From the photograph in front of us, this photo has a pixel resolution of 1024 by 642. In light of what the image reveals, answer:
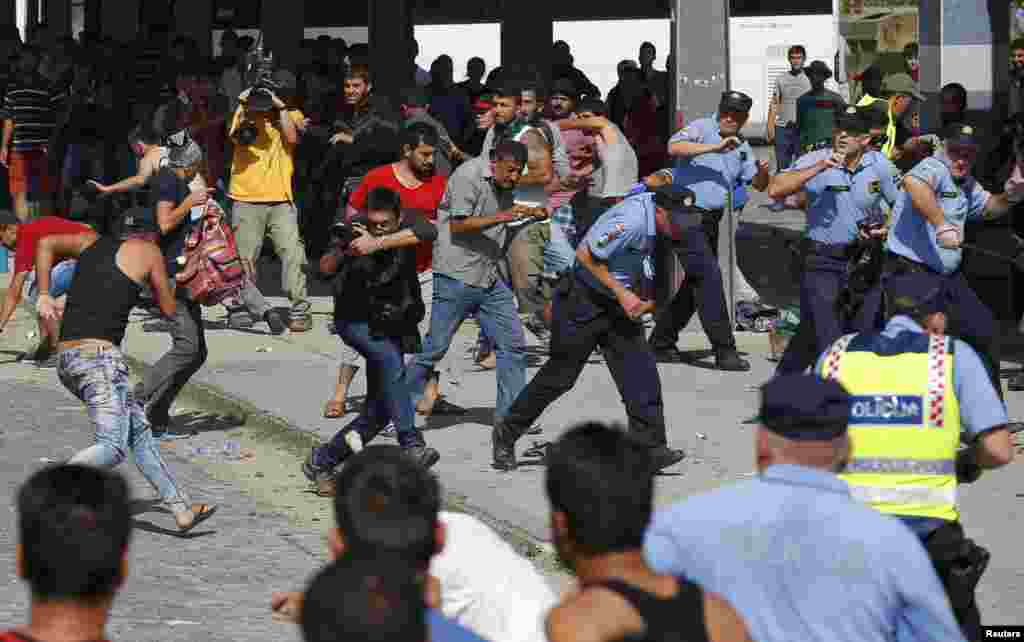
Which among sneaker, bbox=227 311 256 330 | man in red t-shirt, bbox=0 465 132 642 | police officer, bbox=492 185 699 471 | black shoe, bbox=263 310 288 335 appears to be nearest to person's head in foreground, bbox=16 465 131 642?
man in red t-shirt, bbox=0 465 132 642

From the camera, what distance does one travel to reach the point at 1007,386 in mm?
13141

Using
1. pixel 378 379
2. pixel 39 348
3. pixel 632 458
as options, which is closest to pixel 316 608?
pixel 632 458

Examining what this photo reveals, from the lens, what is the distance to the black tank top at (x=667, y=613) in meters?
3.81

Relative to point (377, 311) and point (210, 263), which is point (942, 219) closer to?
point (377, 311)

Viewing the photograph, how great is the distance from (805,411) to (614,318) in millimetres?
5568

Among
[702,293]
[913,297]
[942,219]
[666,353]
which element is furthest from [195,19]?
[913,297]

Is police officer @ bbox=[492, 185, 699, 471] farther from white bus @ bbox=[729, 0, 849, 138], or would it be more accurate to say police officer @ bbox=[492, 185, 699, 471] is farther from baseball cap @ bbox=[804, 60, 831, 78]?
white bus @ bbox=[729, 0, 849, 138]

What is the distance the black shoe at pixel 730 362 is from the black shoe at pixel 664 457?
3.21 meters

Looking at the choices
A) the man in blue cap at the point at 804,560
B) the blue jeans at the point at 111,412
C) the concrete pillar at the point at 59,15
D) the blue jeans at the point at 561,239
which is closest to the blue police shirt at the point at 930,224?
the blue jeans at the point at 561,239

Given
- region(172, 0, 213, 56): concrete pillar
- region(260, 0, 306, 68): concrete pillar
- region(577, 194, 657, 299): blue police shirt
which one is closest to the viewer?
region(577, 194, 657, 299): blue police shirt

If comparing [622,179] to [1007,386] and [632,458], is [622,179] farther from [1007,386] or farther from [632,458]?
[632,458]

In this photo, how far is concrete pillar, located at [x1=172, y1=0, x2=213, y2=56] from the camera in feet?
96.1

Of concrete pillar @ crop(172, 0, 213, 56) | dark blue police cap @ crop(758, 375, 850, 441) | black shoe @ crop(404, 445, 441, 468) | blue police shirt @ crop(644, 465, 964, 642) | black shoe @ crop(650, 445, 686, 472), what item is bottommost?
black shoe @ crop(650, 445, 686, 472)

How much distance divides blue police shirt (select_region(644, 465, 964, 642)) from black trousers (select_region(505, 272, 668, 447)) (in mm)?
5601
